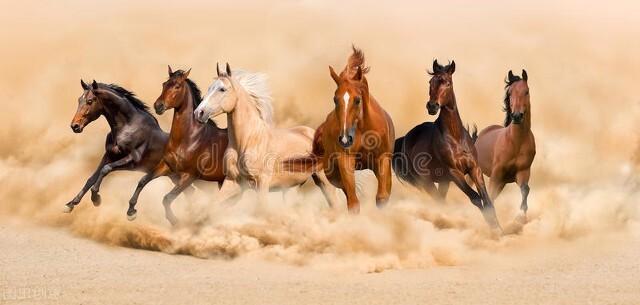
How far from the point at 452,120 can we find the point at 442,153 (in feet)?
1.71

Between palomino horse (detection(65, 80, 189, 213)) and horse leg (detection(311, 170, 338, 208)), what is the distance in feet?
8.29

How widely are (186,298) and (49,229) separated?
19.6 feet

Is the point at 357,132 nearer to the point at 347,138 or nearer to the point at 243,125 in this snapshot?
the point at 347,138

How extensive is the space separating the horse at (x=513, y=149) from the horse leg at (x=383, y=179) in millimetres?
2697

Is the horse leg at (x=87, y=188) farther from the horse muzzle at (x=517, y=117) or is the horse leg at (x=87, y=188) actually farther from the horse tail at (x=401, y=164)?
the horse muzzle at (x=517, y=117)

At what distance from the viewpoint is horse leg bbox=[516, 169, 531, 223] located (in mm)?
19584

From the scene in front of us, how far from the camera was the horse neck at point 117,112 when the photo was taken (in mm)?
21219

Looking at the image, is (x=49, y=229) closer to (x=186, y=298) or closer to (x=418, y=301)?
(x=186, y=298)

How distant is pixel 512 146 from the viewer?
20.3m

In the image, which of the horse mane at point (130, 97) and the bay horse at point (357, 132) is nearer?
the bay horse at point (357, 132)

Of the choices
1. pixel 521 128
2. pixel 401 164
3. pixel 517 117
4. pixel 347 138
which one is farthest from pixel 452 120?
pixel 347 138

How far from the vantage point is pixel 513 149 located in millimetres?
20250

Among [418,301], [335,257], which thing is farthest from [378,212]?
[418,301]

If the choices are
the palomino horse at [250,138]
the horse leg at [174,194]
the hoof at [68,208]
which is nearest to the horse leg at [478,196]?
the palomino horse at [250,138]
